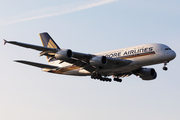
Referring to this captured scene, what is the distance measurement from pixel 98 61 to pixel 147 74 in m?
10.8

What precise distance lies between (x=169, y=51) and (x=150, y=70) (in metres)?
7.79

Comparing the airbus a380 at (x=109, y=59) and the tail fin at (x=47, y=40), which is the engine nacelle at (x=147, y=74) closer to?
the airbus a380 at (x=109, y=59)

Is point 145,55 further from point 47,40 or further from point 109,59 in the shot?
point 47,40

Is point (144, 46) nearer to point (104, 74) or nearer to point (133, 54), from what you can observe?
point (133, 54)

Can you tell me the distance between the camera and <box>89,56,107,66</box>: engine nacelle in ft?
133

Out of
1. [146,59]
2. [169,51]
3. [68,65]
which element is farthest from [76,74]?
[169,51]

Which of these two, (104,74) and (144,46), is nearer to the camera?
(144,46)

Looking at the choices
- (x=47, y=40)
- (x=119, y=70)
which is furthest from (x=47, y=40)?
(x=119, y=70)

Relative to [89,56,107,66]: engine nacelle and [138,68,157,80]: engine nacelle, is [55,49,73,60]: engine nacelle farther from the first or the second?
[138,68,157,80]: engine nacelle

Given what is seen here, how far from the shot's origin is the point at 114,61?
4122 cm

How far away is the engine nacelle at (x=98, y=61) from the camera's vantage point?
133ft

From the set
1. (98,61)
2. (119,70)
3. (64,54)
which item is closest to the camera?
(64,54)

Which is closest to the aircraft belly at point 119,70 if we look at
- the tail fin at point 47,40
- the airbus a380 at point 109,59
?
the airbus a380 at point 109,59

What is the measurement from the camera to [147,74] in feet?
157
